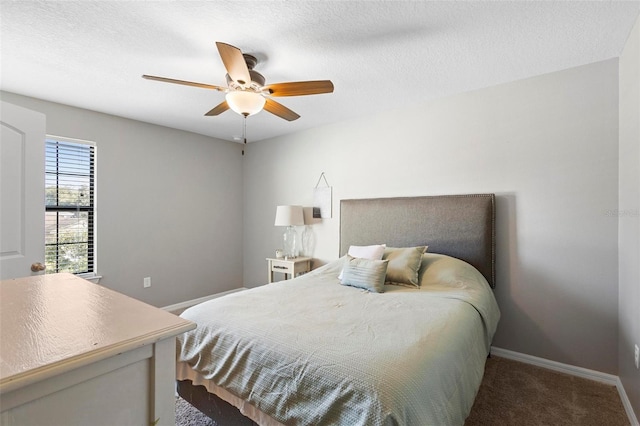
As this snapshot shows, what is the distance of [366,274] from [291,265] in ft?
4.84

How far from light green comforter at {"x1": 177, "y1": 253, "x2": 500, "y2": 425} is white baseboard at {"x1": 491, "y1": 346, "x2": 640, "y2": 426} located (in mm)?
719

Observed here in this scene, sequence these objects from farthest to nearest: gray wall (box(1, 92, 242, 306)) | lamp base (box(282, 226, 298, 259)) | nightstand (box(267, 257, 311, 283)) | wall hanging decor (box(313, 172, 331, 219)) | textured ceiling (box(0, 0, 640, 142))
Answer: lamp base (box(282, 226, 298, 259))
wall hanging decor (box(313, 172, 331, 219))
nightstand (box(267, 257, 311, 283))
gray wall (box(1, 92, 242, 306))
textured ceiling (box(0, 0, 640, 142))

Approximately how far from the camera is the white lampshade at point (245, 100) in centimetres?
206

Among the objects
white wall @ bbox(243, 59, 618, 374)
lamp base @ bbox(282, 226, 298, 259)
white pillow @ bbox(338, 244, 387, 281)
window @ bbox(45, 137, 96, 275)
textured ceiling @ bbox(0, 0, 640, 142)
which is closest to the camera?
textured ceiling @ bbox(0, 0, 640, 142)

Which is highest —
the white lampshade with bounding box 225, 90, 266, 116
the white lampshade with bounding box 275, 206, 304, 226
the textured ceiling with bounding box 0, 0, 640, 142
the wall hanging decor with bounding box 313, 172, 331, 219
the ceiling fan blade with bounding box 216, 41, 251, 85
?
the textured ceiling with bounding box 0, 0, 640, 142

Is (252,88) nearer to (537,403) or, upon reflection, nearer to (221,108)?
(221,108)

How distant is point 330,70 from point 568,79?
189 centimetres

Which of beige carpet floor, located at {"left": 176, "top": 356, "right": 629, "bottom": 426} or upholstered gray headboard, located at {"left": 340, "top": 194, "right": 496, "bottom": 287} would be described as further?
upholstered gray headboard, located at {"left": 340, "top": 194, "right": 496, "bottom": 287}

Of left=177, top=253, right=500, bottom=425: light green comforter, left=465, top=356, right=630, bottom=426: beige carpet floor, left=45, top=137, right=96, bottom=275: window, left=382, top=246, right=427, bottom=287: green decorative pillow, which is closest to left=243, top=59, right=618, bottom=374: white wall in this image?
left=465, top=356, right=630, bottom=426: beige carpet floor

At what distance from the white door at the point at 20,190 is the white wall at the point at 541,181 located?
2.73 meters

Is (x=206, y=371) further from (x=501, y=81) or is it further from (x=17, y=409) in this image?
(x=501, y=81)

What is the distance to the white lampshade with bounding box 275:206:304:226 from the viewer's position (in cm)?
375

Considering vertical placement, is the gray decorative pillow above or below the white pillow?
below

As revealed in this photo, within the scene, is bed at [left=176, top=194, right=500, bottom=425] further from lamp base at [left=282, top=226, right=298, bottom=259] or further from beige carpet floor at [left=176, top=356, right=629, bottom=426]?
lamp base at [left=282, top=226, right=298, bottom=259]
